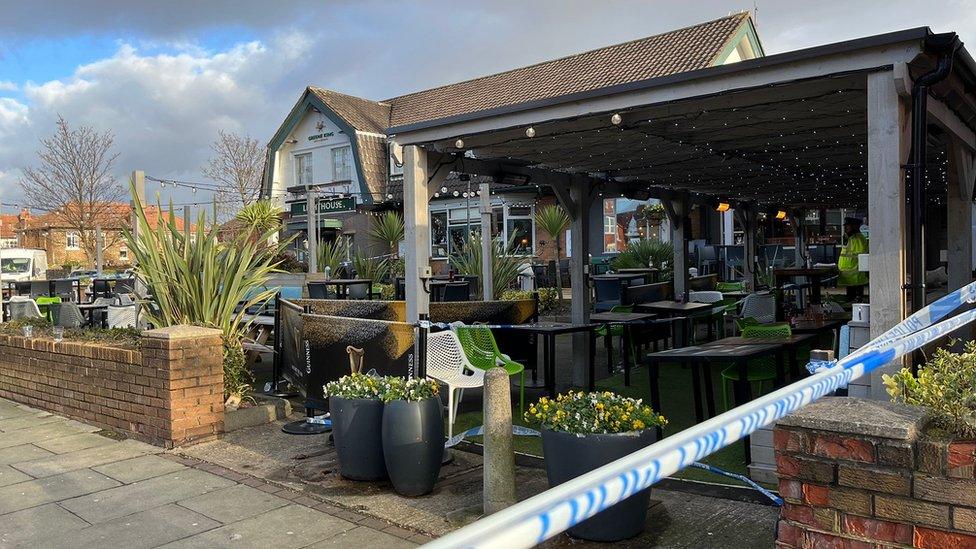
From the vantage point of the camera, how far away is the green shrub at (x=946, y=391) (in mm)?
2330

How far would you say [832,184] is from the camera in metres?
12.1

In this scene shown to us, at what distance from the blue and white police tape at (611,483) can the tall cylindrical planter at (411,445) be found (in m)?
2.80

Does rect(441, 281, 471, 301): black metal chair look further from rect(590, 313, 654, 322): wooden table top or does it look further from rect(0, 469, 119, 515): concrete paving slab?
rect(0, 469, 119, 515): concrete paving slab

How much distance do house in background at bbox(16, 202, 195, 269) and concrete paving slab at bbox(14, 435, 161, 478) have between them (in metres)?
27.1

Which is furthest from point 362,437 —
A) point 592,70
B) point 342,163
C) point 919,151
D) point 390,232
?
point 342,163

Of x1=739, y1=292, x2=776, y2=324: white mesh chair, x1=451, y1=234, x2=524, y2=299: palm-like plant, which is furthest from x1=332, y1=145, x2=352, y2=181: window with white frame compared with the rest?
x1=739, y1=292, x2=776, y2=324: white mesh chair

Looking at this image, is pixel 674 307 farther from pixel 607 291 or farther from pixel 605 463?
pixel 605 463

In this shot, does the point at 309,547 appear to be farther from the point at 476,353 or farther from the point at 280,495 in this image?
the point at 476,353

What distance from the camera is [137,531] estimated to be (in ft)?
13.6

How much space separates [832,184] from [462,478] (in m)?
9.60

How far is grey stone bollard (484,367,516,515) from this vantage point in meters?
4.14

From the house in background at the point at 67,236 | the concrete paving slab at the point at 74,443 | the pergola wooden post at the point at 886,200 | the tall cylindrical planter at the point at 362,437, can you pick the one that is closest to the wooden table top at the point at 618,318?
the pergola wooden post at the point at 886,200

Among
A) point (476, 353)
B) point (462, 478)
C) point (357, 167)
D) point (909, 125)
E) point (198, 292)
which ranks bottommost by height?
point (462, 478)

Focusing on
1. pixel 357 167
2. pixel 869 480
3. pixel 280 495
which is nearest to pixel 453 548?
pixel 869 480
